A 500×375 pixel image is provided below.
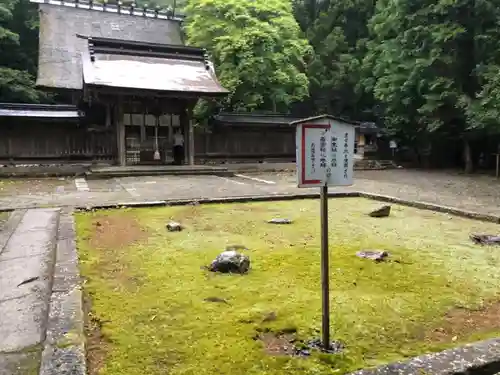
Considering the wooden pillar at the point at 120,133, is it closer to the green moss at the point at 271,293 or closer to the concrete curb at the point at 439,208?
the concrete curb at the point at 439,208

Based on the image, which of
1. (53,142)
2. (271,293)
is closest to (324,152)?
(271,293)

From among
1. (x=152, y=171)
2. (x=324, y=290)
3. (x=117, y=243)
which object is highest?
(x=152, y=171)

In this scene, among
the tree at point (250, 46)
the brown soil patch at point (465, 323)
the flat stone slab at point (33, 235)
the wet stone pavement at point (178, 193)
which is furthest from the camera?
the tree at point (250, 46)

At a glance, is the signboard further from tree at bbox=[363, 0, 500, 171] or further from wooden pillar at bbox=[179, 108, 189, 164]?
wooden pillar at bbox=[179, 108, 189, 164]

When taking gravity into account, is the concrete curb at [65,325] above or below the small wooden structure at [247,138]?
below

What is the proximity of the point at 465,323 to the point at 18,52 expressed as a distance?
95.3ft

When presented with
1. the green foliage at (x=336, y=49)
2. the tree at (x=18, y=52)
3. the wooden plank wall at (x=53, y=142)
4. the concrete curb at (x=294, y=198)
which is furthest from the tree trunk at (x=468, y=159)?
the tree at (x=18, y=52)

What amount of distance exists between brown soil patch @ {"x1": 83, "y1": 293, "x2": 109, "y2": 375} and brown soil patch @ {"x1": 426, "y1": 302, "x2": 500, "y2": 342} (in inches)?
87.1

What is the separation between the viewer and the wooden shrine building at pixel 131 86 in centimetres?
1791

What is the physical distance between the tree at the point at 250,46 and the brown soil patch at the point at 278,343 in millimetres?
19131

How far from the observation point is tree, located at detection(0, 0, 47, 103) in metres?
23.4

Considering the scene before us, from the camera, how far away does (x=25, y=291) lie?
4031 millimetres

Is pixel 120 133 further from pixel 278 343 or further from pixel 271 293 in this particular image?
pixel 278 343

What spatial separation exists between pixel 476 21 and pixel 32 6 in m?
25.9
